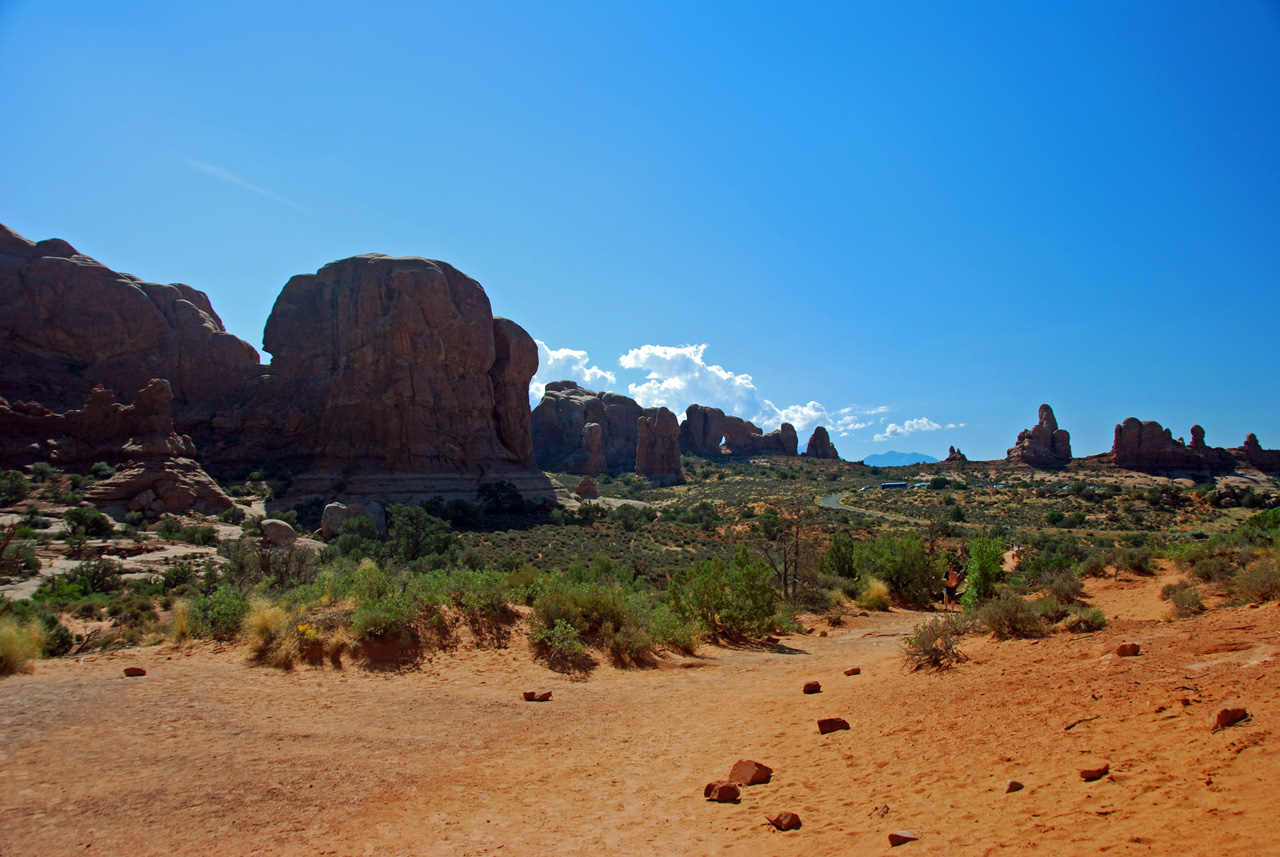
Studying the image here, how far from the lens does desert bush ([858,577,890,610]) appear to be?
19.0 meters

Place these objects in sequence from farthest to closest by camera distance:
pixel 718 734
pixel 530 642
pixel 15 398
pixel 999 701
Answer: pixel 15 398 < pixel 530 642 < pixel 718 734 < pixel 999 701

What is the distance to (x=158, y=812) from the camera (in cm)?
482

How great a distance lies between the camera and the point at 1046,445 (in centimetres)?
7369

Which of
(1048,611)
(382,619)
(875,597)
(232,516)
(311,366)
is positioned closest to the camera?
(1048,611)

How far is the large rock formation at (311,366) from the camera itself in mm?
41938

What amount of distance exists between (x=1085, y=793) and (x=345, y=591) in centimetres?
1128

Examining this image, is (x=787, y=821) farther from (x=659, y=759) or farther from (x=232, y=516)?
(x=232, y=516)

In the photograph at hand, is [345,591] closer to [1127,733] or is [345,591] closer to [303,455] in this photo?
[1127,733]

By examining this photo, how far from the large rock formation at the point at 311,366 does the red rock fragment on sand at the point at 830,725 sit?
37227 mm

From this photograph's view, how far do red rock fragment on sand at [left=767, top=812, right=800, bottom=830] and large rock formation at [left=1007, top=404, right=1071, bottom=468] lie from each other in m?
81.9

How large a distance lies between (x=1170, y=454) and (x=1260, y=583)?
72.2 m

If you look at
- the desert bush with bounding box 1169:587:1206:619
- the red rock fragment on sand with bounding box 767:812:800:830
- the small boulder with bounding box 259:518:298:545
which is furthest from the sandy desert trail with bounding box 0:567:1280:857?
the small boulder with bounding box 259:518:298:545

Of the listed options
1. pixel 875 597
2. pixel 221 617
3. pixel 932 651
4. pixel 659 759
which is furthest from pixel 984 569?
pixel 221 617

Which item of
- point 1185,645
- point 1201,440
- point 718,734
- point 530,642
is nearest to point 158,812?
point 718,734
